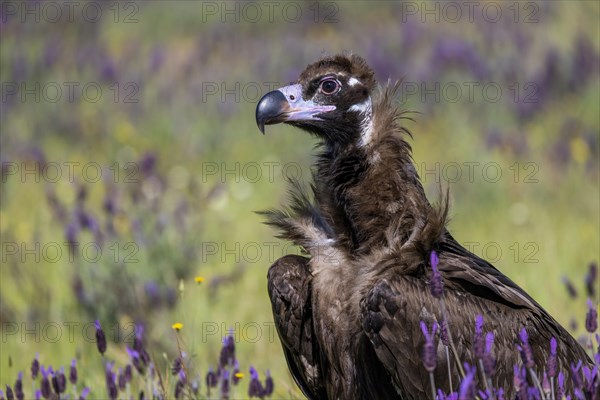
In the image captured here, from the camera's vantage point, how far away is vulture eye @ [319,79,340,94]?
4500 millimetres

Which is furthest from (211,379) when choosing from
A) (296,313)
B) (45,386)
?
(45,386)

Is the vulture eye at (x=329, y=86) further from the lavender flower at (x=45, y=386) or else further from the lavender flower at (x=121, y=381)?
the lavender flower at (x=45, y=386)

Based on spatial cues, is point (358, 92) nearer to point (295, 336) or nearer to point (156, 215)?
point (295, 336)

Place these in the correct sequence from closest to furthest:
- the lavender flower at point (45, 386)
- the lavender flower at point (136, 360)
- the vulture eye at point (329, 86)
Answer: the lavender flower at point (45, 386) < the lavender flower at point (136, 360) < the vulture eye at point (329, 86)

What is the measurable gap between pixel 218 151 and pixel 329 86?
4.97 meters

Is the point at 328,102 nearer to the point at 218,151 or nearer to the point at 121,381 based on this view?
the point at 121,381

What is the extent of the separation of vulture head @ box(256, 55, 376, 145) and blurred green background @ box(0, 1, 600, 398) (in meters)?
0.23

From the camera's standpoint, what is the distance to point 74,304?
6352 mm

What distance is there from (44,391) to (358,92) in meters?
1.65

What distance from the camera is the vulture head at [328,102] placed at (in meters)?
4.43

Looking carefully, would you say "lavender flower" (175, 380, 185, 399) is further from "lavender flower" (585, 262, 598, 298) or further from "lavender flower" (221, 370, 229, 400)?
"lavender flower" (585, 262, 598, 298)

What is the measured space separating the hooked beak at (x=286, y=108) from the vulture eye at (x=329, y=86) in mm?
68

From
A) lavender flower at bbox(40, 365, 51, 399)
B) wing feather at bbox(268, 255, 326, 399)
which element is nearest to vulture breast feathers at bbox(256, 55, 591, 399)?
wing feather at bbox(268, 255, 326, 399)

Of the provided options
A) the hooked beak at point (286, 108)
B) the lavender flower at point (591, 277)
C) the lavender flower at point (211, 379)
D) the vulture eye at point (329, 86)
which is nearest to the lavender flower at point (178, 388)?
the lavender flower at point (211, 379)
